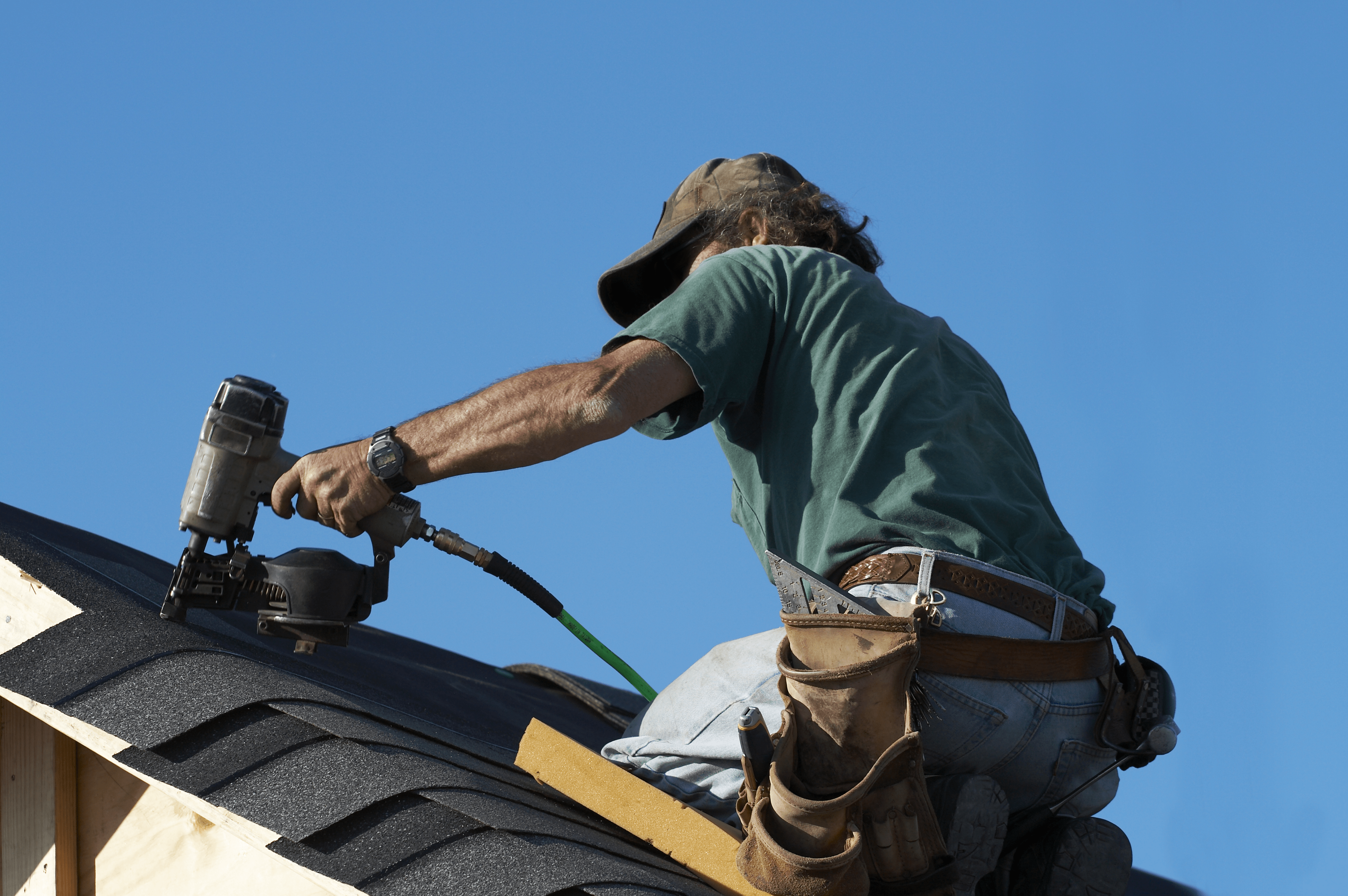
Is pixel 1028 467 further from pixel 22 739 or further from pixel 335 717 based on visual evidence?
pixel 22 739

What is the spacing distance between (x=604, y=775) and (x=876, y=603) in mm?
714

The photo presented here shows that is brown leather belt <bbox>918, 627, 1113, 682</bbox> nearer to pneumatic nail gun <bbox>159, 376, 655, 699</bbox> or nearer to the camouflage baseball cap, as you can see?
pneumatic nail gun <bbox>159, 376, 655, 699</bbox>

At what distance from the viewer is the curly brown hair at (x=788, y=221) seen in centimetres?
363

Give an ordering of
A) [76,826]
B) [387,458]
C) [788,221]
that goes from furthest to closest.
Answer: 1. [788,221]
2. [76,826]
3. [387,458]

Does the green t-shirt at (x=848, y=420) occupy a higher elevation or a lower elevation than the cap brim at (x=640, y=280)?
lower

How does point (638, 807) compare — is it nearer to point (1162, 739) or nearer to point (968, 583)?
point (968, 583)

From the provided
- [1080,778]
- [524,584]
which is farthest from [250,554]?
[1080,778]

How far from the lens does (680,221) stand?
383cm

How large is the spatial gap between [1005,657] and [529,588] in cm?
168

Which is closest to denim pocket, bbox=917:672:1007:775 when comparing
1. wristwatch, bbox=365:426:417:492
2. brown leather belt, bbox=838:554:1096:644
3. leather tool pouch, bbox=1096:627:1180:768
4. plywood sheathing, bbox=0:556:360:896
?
brown leather belt, bbox=838:554:1096:644

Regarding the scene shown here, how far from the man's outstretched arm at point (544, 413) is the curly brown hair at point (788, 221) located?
0.99 metres

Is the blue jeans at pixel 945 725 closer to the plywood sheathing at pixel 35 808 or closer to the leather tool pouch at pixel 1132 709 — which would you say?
the leather tool pouch at pixel 1132 709

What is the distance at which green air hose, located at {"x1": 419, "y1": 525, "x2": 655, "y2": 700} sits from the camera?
11.5 ft

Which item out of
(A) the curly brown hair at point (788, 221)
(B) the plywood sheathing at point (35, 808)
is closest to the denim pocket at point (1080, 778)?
(A) the curly brown hair at point (788, 221)
